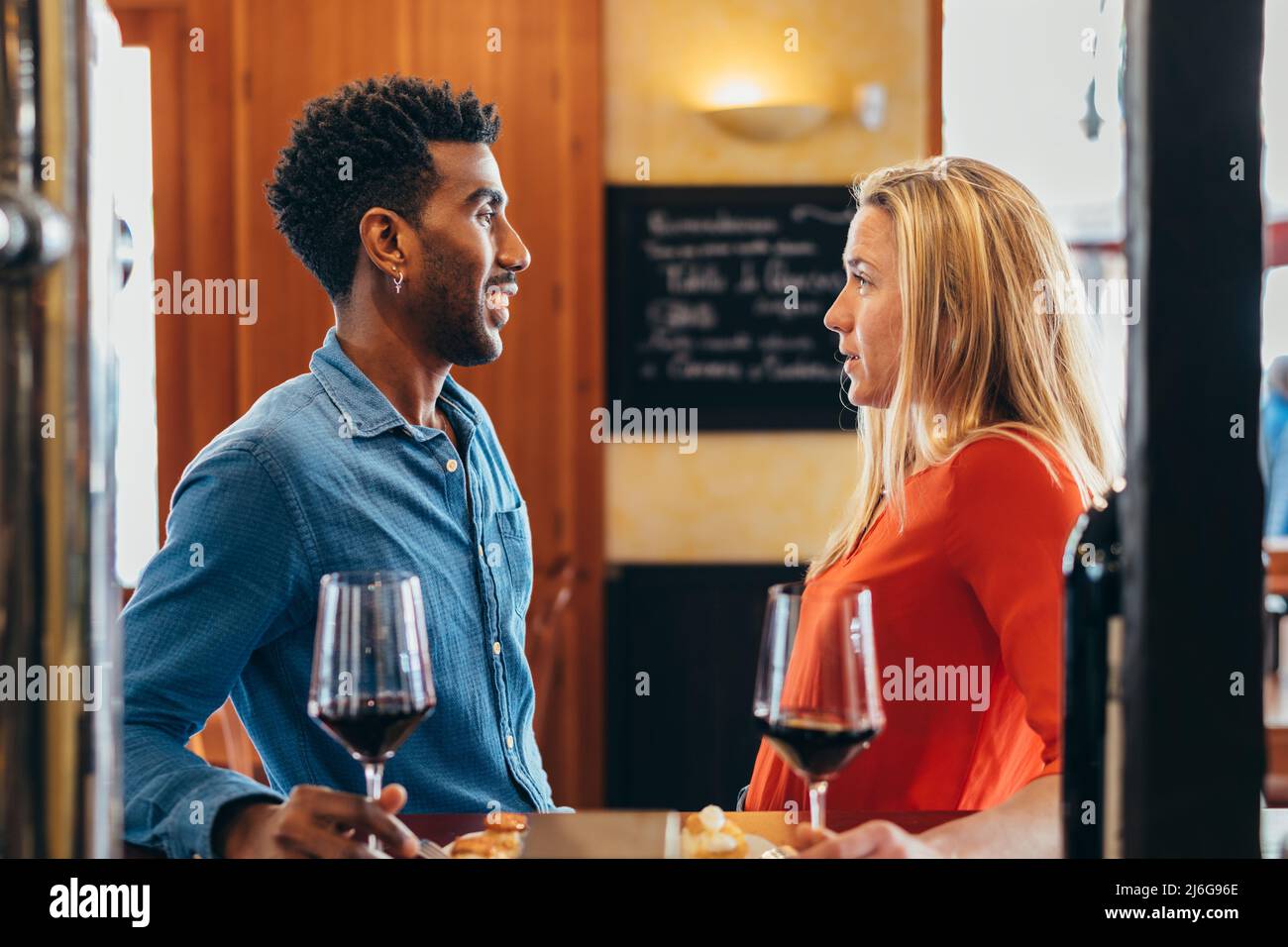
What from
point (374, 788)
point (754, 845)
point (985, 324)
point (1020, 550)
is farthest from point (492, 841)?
point (985, 324)

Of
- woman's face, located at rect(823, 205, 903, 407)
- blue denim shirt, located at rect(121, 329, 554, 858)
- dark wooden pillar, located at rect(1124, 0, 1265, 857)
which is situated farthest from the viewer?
woman's face, located at rect(823, 205, 903, 407)

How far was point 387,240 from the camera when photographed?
1460 mm

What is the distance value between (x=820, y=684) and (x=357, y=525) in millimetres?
645

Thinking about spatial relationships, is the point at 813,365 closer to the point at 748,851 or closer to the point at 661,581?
the point at 661,581

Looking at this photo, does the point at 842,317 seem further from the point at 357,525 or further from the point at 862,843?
the point at 862,843

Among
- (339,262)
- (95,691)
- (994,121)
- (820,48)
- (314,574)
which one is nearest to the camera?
(95,691)

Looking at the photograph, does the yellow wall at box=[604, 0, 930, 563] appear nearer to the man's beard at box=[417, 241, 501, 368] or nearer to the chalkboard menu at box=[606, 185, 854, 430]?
the chalkboard menu at box=[606, 185, 854, 430]

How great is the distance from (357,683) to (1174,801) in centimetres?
50

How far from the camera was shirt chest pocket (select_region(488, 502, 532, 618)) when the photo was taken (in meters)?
1.42

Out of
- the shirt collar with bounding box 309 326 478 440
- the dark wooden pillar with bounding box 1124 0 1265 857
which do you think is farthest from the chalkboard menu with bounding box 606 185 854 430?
the dark wooden pillar with bounding box 1124 0 1265 857

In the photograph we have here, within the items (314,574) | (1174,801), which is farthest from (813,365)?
(1174,801)

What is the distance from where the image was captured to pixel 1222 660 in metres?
0.34

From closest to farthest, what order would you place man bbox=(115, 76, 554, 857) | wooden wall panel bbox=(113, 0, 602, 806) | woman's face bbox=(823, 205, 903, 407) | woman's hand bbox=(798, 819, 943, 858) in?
woman's hand bbox=(798, 819, 943, 858)
man bbox=(115, 76, 554, 857)
woman's face bbox=(823, 205, 903, 407)
wooden wall panel bbox=(113, 0, 602, 806)

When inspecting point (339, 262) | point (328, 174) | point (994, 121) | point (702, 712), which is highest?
point (994, 121)
